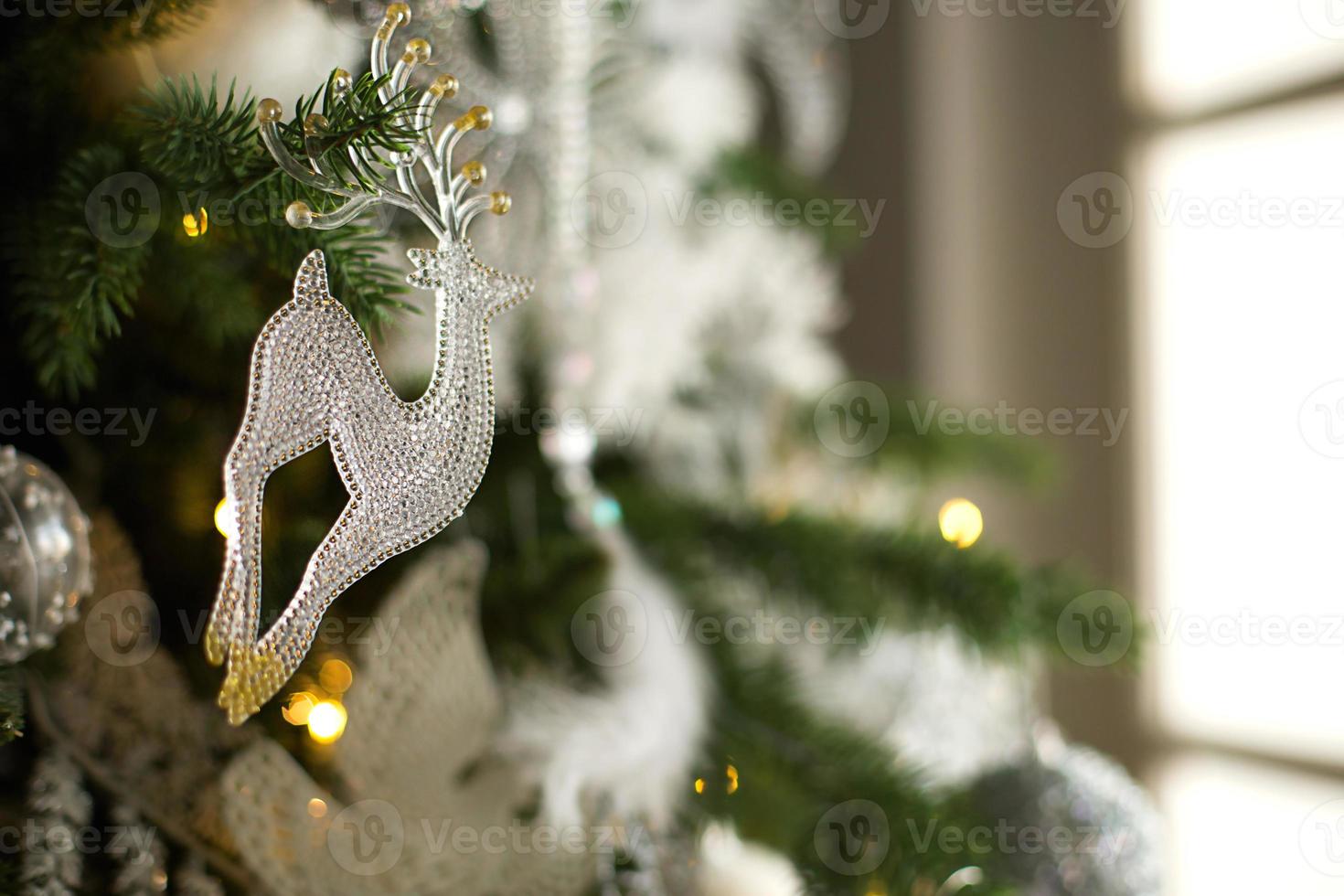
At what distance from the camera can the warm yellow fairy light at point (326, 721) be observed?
13.7 inches

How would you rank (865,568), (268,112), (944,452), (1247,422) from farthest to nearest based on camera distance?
(1247,422), (944,452), (865,568), (268,112)

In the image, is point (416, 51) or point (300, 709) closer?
point (416, 51)

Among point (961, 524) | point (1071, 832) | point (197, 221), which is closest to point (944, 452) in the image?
point (961, 524)

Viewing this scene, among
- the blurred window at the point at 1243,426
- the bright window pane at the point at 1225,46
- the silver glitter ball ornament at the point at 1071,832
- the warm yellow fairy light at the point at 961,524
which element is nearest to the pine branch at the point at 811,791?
the silver glitter ball ornament at the point at 1071,832

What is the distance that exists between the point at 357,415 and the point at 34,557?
130 millimetres

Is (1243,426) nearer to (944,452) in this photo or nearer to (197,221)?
(944,452)

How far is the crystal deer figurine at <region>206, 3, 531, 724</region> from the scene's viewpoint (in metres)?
0.23

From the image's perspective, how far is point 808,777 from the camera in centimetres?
45

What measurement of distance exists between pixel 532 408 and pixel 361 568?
1.09 feet

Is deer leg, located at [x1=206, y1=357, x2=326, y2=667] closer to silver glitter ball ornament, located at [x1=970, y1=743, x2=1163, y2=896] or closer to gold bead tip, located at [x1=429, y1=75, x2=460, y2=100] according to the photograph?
gold bead tip, located at [x1=429, y1=75, x2=460, y2=100]

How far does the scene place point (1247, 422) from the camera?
0.97m

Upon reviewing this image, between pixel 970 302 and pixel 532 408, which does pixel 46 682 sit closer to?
pixel 532 408

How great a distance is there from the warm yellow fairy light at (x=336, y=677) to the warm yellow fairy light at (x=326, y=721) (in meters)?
0.01

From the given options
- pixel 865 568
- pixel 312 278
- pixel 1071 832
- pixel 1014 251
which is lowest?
pixel 1071 832
